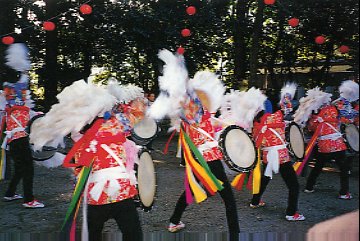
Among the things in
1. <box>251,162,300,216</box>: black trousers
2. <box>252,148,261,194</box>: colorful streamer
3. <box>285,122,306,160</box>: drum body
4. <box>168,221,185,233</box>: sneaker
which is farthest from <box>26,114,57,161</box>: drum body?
<box>285,122,306,160</box>: drum body

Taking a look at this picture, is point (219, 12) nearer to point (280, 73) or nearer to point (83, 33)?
point (280, 73)

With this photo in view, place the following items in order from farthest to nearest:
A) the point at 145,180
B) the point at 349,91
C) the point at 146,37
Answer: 1. the point at 146,37
2. the point at 349,91
3. the point at 145,180

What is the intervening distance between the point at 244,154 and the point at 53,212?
7.13 ft

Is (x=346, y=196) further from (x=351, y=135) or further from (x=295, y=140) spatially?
(x=295, y=140)

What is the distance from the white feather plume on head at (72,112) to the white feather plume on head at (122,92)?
46cm

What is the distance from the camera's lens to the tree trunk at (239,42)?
381 inches

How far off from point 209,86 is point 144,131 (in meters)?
1.96

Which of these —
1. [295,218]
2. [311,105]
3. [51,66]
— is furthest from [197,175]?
[51,66]

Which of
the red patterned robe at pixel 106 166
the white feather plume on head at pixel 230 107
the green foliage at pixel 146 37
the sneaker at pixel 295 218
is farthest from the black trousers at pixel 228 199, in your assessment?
the green foliage at pixel 146 37

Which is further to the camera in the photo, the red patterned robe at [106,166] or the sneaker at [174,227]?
the sneaker at [174,227]

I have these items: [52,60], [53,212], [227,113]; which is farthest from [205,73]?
[52,60]

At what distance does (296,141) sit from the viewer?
4625 millimetres

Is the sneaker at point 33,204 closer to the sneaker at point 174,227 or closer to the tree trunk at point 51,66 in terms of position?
the sneaker at point 174,227

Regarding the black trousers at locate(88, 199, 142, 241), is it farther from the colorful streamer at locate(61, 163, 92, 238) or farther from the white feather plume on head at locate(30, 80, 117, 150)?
the white feather plume on head at locate(30, 80, 117, 150)
